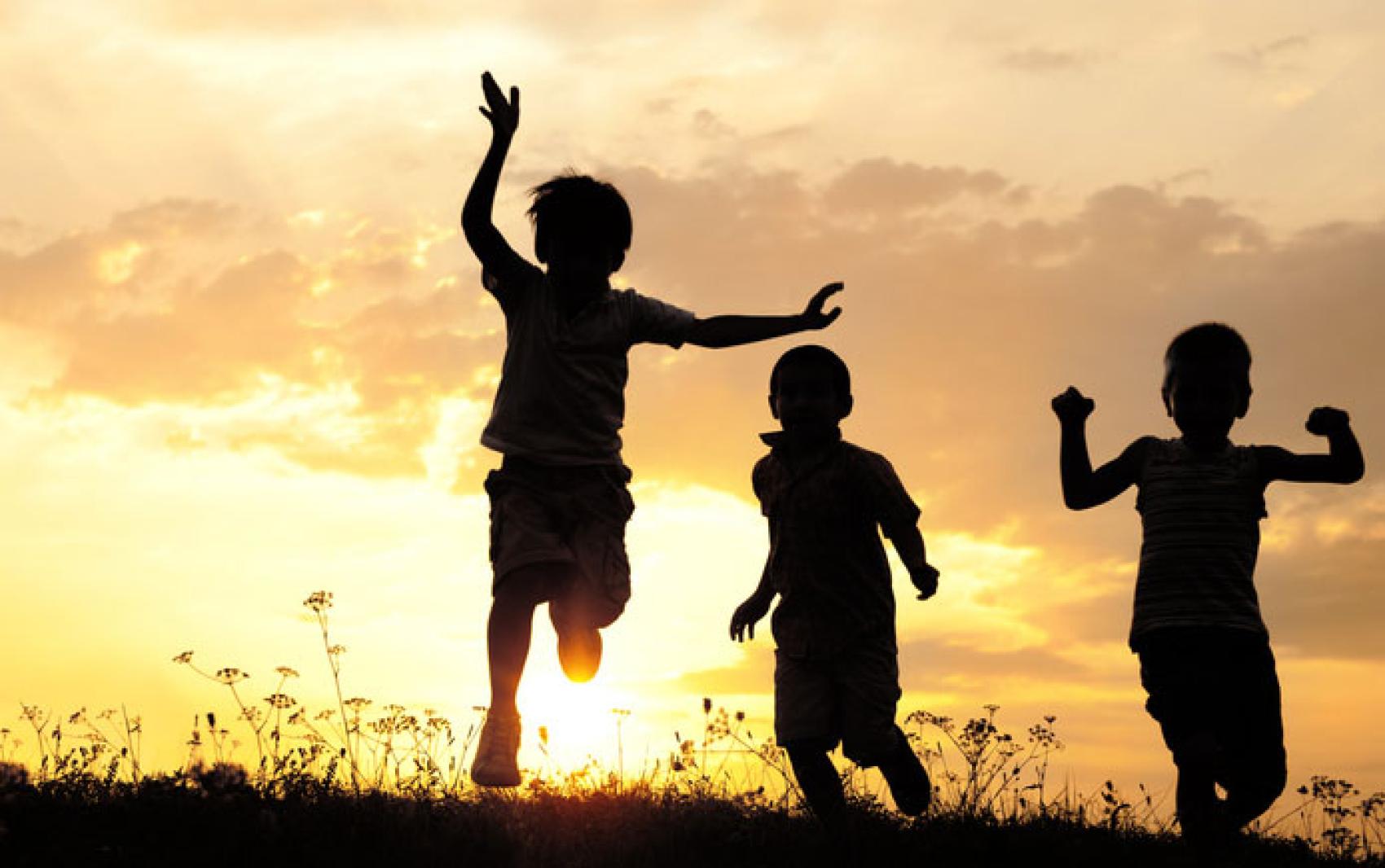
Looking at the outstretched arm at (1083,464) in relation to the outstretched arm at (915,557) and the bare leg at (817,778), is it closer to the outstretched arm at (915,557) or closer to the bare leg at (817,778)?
the outstretched arm at (915,557)

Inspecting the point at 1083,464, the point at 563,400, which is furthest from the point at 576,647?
the point at 1083,464

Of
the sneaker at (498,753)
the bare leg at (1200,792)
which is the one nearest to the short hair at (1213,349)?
the bare leg at (1200,792)

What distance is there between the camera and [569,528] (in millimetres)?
8414

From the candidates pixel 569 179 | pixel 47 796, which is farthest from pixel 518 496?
pixel 47 796

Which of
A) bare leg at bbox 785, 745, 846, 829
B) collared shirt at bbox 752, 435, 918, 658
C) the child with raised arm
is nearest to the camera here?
the child with raised arm

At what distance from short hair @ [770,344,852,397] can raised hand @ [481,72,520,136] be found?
1938 mm

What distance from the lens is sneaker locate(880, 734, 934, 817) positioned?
8.94 m

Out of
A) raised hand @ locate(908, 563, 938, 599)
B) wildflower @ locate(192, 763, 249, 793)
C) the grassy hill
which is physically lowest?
the grassy hill

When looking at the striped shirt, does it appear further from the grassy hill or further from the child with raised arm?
the grassy hill

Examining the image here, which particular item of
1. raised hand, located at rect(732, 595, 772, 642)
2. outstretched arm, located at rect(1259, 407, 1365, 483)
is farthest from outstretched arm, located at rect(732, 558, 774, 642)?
outstretched arm, located at rect(1259, 407, 1365, 483)

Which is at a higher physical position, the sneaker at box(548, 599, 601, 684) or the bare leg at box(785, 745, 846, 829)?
the sneaker at box(548, 599, 601, 684)

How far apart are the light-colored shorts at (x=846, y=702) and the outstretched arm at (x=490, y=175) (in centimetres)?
277

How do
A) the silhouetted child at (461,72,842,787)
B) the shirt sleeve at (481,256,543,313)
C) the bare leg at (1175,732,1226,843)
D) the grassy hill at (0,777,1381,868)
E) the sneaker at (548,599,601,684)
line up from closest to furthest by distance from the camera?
the grassy hill at (0,777,1381,868), the bare leg at (1175,732,1226,843), the silhouetted child at (461,72,842,787), the shirt sleeve at (481,256,543,313), the sneaker at (548,599,601,684)

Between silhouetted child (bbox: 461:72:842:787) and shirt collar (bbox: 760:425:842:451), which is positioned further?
shirt collar (bbox: 760:425:842:451)
